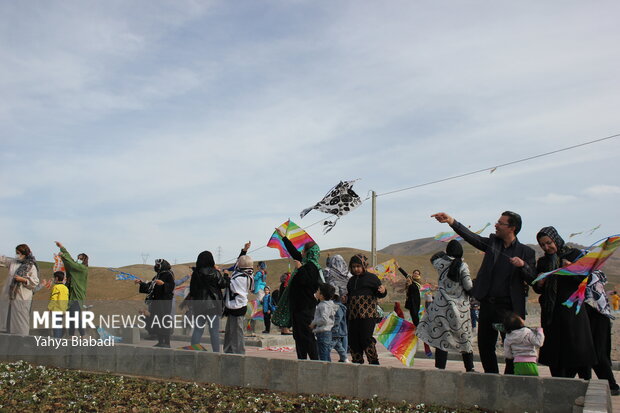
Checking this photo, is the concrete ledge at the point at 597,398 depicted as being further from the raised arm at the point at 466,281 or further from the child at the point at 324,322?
the child at the point at 324,322

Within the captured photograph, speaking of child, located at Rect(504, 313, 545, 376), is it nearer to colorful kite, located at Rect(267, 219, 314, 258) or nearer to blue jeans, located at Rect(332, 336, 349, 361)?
colorful kite, located at Rect(267, 219, 314, 258)

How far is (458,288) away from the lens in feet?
29.2

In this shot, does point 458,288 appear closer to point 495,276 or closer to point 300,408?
point 495,276

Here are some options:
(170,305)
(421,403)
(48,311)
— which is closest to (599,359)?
(421,403)

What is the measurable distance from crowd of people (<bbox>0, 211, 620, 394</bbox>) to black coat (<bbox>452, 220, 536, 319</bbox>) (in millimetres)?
11

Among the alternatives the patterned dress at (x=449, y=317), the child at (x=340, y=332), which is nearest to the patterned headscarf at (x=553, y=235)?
the patterned dress at (x=449, y=317)

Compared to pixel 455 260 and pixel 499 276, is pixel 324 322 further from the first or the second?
pixel 499 276

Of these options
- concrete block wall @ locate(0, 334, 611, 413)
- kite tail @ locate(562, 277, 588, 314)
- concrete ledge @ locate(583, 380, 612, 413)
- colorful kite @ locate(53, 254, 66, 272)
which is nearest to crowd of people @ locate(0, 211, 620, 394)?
kite tail @ locate(562, 277, 588, 314)

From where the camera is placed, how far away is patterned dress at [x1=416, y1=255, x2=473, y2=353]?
867cm

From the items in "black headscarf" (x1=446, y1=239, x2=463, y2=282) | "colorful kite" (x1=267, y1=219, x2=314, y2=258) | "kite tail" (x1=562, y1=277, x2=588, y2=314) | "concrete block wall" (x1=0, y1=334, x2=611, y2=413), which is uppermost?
"colorful kite" (x1=267, y1=219, x2=314, y2=258)

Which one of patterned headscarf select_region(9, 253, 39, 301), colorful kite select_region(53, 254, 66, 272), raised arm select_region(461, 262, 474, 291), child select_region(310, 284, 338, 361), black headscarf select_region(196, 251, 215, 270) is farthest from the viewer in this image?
colorful kite select_region(53, 254, 66, 272)

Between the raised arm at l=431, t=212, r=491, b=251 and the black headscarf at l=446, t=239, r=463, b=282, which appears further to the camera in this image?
the black headscarf at l=446, t=239, r=463, b=282

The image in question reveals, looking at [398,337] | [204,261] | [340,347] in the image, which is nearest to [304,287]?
[398,337]

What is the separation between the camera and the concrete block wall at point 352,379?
630cm
